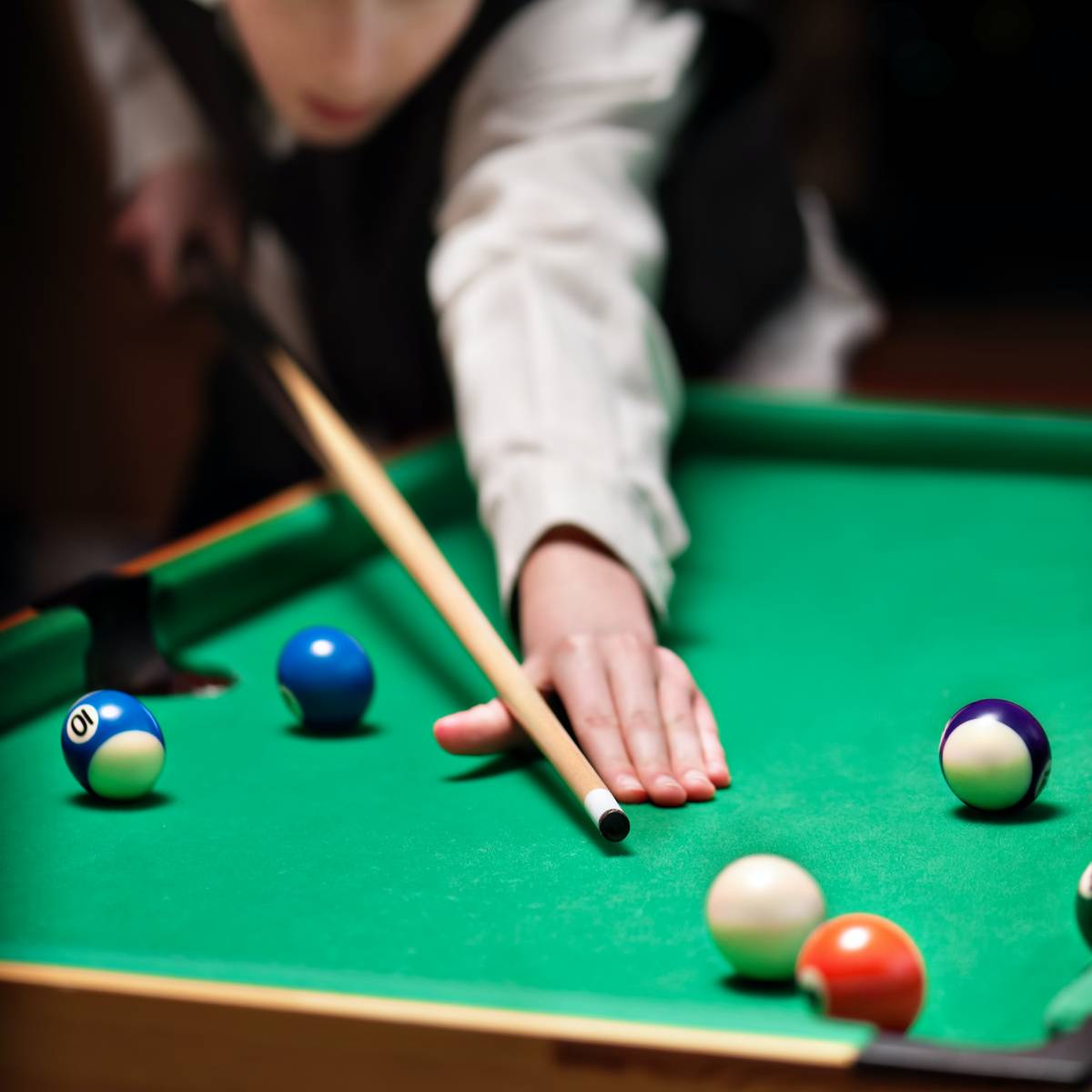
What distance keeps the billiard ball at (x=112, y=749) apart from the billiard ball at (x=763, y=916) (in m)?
0.53

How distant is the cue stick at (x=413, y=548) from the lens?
132 cm

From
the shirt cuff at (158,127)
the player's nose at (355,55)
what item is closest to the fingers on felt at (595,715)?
the player's nose at (355,55)

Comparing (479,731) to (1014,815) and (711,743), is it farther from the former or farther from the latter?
(1014,815)

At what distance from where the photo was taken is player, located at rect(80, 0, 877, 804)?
5.64ft

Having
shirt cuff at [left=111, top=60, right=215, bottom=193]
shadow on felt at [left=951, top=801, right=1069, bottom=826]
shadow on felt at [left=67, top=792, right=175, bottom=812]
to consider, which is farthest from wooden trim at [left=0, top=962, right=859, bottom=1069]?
shirt cuff at [left=111, top=60, right=215, bottom=193]

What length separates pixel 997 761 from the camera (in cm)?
126

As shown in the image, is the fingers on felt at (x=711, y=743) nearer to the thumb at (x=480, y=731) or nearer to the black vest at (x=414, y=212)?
the thumb at (x=480, y=731)

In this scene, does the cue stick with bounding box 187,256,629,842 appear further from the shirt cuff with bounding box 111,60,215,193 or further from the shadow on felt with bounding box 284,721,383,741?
the shirt cuff with bounding box 111,60,215,193

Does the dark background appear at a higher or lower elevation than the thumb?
lower

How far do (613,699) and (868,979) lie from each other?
56 centimetres

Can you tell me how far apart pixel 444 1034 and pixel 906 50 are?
7511 millimetres

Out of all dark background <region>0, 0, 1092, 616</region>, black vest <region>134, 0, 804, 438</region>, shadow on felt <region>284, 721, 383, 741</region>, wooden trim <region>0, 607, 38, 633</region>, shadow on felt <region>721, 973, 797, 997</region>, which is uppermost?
wooden trim <region>0, 607, 38, 633</region>

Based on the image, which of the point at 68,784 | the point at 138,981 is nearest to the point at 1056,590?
the point at 68,784

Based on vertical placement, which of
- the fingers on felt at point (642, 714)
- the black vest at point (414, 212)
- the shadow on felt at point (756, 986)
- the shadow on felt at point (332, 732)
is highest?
the shadow on felt at point (756, 986)
